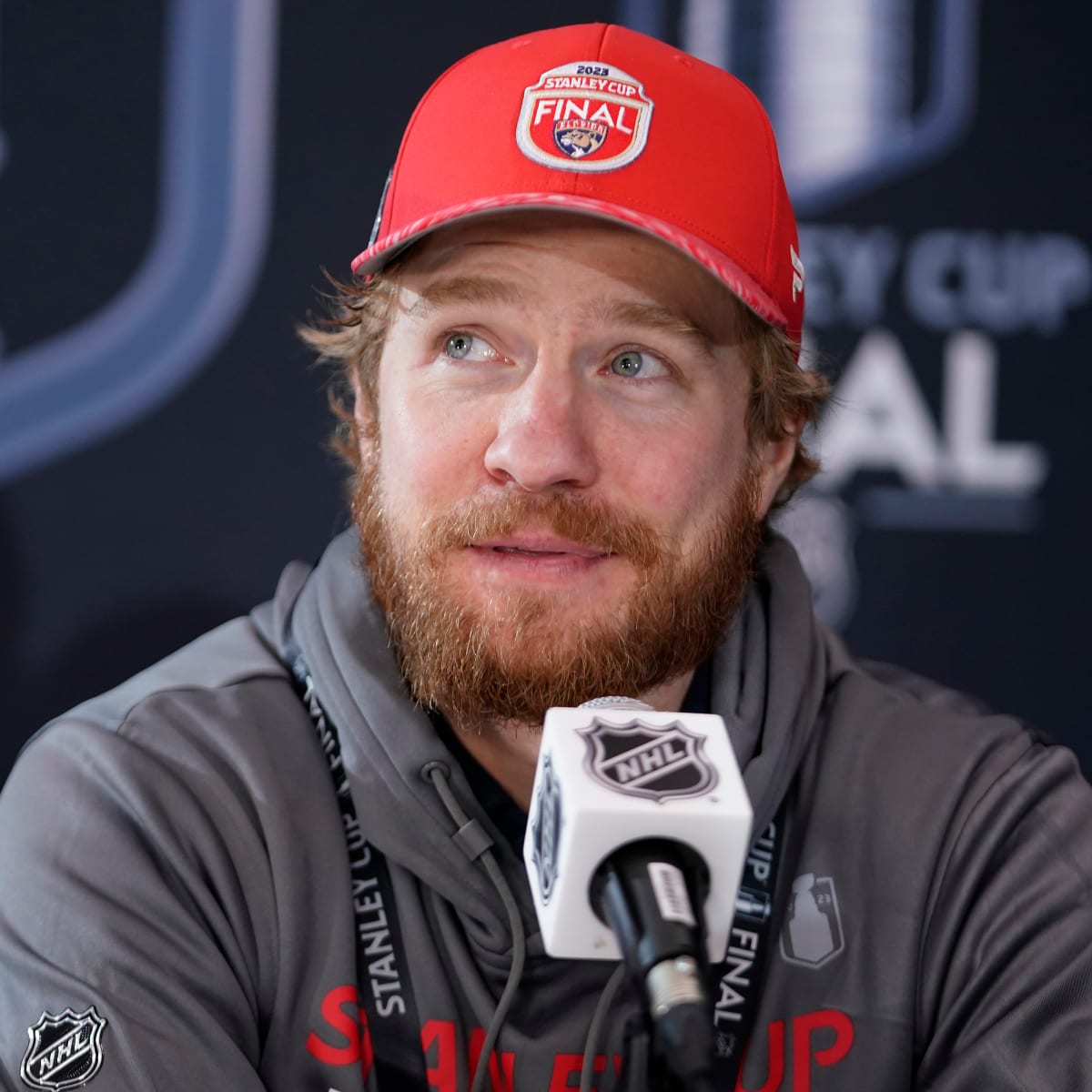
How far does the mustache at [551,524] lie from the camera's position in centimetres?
116

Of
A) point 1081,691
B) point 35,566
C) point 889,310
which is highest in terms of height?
point 889,310

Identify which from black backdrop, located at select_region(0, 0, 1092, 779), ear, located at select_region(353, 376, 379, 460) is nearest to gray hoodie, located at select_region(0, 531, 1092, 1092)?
ear, located at select_region(353, 376, 379, 460)

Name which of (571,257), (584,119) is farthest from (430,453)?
(584,119)

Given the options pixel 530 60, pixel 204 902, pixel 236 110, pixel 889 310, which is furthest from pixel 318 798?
pixel 889 310

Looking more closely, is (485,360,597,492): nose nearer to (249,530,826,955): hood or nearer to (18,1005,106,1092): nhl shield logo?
(249,530,826,955): hood

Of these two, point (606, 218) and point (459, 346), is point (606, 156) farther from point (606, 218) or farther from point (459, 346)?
point (459, 346)

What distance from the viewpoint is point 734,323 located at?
1.31 meters

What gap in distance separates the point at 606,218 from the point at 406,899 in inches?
A: 24.5

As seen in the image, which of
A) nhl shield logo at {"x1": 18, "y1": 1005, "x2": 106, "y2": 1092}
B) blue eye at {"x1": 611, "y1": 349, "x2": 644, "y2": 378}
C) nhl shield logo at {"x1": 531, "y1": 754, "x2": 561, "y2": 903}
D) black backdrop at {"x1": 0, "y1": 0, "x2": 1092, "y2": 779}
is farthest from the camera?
black backdrop at {"x1": 0, "y1": 0, "x2": 1092, "y2": 779}

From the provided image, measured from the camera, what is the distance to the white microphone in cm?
63

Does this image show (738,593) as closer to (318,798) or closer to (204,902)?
(318,798)

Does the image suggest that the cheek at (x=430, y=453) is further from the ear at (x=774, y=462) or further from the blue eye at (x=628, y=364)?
the ear at (x=774, y=462)

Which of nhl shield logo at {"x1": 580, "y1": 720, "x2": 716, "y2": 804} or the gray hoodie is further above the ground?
nhl shield logo at {"x1": 580, "y1": 720, "x2": 716, "y2": 804}

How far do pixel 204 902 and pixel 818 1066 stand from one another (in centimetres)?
55
